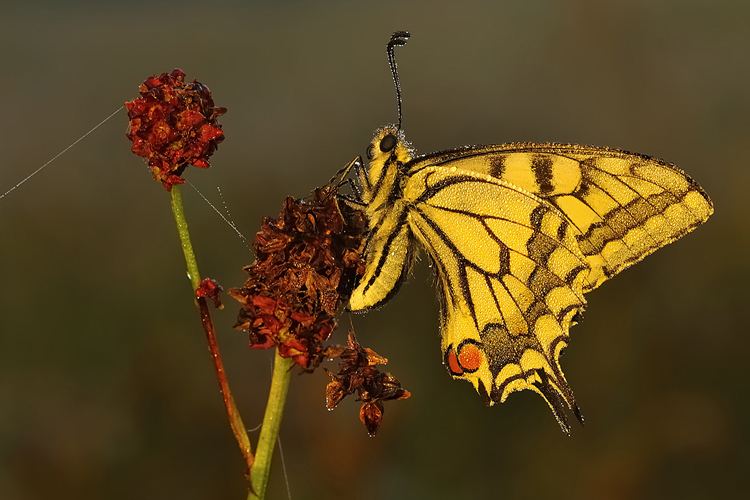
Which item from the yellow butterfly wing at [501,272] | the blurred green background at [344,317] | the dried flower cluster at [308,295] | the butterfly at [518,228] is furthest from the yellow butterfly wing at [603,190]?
the blurred green background at [344,317]

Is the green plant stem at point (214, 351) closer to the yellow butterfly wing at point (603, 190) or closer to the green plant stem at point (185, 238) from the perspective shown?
the green plant stem at point (185, 238)

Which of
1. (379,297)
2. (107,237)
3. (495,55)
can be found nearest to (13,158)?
(107,237)

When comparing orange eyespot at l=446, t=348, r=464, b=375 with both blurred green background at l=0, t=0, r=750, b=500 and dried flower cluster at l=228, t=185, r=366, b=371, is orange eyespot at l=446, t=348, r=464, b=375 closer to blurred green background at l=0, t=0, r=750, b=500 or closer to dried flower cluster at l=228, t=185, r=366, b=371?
dried flower cluster at l=228, t=185, r=366, b=371

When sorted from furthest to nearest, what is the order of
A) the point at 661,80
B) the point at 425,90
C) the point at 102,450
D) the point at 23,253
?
the point at 425,90 → the point at 661,80 → the point at 23,253 → the point at 102,450

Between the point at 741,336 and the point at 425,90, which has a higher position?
the point at 425,90

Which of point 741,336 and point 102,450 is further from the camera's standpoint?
point 741,336

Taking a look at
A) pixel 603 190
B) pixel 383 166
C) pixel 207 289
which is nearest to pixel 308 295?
pixel 207 289

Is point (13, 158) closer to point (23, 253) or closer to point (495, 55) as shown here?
point (23, 253)

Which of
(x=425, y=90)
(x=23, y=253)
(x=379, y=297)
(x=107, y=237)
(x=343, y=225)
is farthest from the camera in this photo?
(x=425, y=90)
